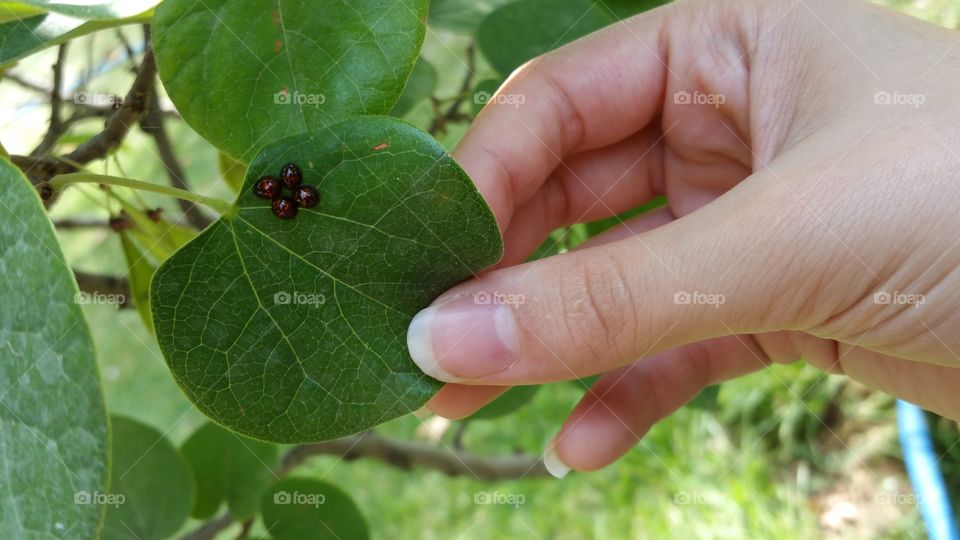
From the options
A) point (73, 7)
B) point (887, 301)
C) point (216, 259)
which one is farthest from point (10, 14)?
point (887, 301)

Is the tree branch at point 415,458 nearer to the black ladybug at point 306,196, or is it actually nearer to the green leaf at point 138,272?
the green leaf at point 138,272

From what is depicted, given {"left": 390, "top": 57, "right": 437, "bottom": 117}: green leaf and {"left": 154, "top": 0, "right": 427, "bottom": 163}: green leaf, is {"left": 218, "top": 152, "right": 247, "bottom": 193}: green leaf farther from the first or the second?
{"left": 154, "top": 0, "right": 427, "bottom": 163}: green leaf

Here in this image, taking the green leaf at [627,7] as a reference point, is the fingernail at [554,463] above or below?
below

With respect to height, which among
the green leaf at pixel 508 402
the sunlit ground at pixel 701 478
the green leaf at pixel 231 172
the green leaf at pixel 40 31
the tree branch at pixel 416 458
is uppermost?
the green leaf at pixel 40 31

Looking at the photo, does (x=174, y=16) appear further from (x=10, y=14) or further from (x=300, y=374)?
(x=300, y=374)

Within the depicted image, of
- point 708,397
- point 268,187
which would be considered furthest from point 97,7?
point 708,397

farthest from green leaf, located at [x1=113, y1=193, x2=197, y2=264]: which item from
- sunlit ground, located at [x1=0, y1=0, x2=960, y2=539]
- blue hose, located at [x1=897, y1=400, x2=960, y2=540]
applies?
blue hose, located at [x1=897, y1=400, x2=960, y2=540]

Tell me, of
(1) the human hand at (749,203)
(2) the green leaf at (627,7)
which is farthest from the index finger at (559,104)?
(2) the green leaf at (627,7)
